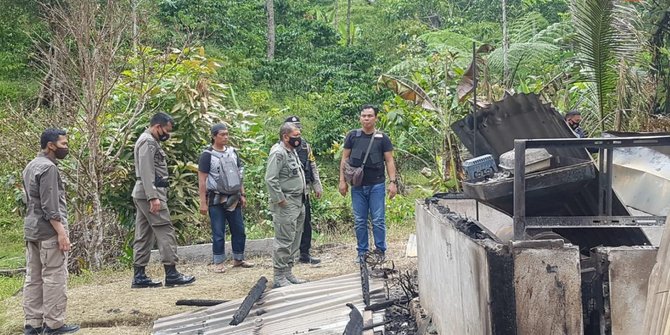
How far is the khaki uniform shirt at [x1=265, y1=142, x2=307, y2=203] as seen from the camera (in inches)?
323

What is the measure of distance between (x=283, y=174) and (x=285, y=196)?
233mm

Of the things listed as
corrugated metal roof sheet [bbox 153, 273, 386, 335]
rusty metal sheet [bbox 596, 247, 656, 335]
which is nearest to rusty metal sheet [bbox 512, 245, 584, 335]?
rusty metal sheet [bbox 596, 247, 656, 335]

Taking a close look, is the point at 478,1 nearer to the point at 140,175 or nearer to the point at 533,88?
the point at 533,88

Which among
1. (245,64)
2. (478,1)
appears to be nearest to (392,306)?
(245,64)

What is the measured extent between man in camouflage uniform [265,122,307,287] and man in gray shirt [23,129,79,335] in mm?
2092

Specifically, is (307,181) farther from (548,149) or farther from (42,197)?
(548,149)

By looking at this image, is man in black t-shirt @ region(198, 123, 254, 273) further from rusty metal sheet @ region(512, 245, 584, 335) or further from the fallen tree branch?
rusty metal sheet @ region(512, 245, 584, 335)

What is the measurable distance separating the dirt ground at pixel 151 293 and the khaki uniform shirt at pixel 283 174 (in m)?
1.11

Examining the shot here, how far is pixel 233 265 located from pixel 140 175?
6.62ft

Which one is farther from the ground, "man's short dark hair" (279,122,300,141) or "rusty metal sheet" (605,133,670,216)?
"man's short dark hair" (279,122,300,141)

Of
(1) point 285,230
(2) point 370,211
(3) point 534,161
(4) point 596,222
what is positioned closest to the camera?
(4) point 596,222

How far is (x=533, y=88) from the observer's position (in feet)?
42.8

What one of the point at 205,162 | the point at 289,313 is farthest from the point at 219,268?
the point at 289,313

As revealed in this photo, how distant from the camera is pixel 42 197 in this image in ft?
22.4
